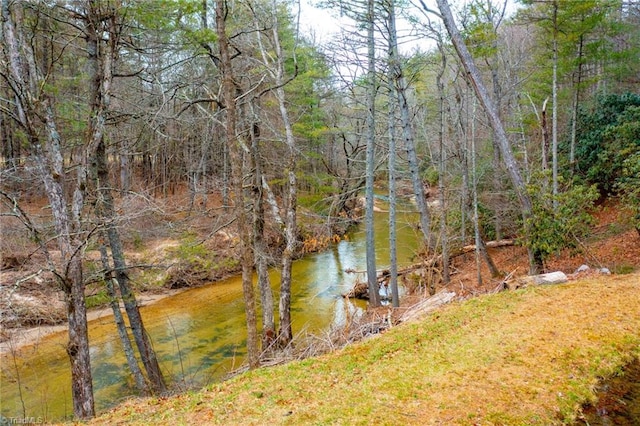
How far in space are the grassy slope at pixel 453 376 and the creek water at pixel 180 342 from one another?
329cm

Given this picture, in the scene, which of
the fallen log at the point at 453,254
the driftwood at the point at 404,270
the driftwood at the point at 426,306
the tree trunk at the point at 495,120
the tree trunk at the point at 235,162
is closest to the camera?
the tree trunk at the point at 235,162

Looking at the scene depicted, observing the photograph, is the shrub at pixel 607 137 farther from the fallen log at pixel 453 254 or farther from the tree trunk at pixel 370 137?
the tree trunk at pixel 370 137

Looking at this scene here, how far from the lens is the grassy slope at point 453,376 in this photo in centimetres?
389

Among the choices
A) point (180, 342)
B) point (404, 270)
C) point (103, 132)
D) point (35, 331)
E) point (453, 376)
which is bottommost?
point (180, 342)

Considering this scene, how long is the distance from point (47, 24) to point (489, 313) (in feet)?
32.8

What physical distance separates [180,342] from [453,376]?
8683 millimetres

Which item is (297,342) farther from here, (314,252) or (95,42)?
(314,252)

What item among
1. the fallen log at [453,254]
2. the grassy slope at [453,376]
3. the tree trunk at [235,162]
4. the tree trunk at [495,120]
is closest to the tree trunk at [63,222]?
the grassy slope at [453,376]

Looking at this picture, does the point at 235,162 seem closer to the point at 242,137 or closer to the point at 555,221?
the point at 242,137

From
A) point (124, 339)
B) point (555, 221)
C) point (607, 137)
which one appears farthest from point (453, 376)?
point (607, 137)

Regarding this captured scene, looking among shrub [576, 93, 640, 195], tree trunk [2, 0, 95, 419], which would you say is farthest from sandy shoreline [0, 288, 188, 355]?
shrub [576, 93, 640, 195]

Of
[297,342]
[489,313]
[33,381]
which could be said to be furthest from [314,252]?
[489,313]

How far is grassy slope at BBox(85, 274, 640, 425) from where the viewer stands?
3.89 meters

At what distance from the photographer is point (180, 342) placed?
36.5 feet
